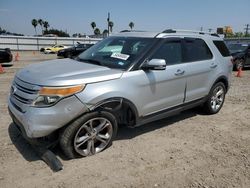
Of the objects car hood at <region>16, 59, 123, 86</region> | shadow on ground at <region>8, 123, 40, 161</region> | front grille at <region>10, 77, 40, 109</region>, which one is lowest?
shadow on ground at <region>8, 123, 40, 161</region>

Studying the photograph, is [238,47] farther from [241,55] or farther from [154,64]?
[154,64]

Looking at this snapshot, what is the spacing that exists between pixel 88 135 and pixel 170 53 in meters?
2.08

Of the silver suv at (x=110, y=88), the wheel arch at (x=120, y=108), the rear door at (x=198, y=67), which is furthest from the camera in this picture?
the rear door at (x=198, y=67)

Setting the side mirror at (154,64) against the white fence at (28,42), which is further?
the white fence at (28,42)

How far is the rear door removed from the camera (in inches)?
207

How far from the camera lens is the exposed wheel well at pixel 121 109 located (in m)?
4.02

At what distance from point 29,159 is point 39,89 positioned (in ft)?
3.55

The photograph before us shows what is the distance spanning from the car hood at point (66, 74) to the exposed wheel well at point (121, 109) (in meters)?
0.34

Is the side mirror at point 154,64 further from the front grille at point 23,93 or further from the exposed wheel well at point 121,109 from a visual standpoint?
the front grille at point 23,93

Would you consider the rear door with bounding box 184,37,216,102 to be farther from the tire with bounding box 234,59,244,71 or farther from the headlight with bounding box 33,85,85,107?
the tire with bounding box 234,59,244,71

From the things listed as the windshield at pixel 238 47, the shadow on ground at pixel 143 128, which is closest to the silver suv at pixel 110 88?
the shadow on ground at pixel 143 128

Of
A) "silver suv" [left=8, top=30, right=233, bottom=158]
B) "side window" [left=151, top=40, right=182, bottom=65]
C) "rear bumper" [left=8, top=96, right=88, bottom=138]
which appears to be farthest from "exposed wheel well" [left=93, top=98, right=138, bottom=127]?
"side window" [left=151, top=40, right=182, bottom=65]

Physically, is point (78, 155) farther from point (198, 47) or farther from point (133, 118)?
point (198, 47)

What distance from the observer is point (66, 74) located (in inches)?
154
